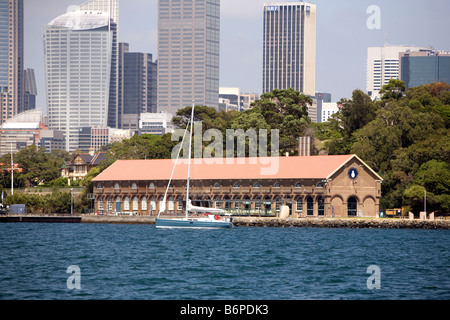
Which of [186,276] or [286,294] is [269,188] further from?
[286,294]

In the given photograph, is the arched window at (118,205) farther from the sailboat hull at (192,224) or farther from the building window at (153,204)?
the sailboat hull at (192,224)

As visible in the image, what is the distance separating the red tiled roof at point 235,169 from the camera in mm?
83188

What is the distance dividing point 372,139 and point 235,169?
17.2 metres

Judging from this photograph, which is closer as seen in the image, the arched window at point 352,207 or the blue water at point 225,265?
the blue water at point 225,265

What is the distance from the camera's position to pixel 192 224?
7312cm

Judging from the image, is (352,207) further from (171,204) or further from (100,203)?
(100,203)

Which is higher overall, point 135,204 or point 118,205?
point 135,204

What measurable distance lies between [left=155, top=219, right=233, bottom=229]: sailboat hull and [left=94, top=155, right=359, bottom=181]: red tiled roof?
1247cm

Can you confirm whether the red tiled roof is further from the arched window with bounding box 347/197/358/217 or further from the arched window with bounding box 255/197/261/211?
the arched window with bounding box 347/197/358/217

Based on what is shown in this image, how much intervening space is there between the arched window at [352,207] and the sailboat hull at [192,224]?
15324 mm

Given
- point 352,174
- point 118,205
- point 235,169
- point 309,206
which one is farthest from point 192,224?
point 118,205

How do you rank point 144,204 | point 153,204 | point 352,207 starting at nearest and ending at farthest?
point 352,207 → point 153,204 → point 144,204

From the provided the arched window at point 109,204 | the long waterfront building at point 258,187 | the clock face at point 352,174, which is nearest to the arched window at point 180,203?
the long waterfront building at point 258,187
